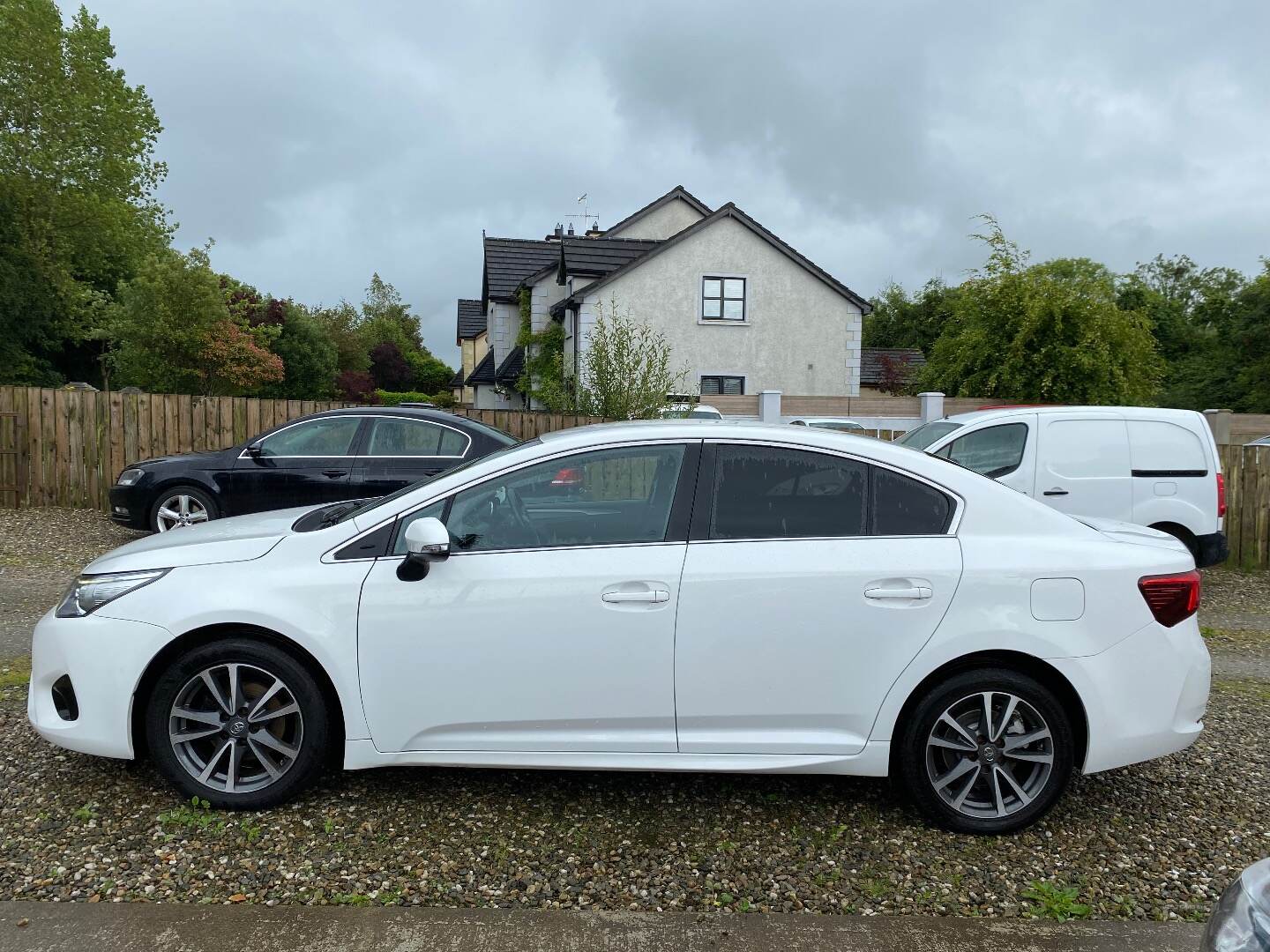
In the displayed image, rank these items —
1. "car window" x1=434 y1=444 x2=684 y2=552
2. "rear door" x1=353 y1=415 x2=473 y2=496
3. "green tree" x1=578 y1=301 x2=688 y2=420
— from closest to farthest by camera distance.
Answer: "car window" x1=434 y1=444 x2=684 y2=552 → "rear door" x1=353 y1=415 x2=473 y2=496 → "green tree" x1=578 y1=301 x2=688 y2=420

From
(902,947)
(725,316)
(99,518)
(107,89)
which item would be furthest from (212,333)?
(902,947)

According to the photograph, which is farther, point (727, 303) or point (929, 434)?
point (727, 303)

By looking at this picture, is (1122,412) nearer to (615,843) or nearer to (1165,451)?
(1165,451)

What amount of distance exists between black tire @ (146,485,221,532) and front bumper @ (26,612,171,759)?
649 cm

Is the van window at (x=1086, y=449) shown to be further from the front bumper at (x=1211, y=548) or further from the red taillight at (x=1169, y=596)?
the red taillight at (x=1169, y=596)

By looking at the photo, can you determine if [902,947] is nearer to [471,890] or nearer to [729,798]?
[729,798]

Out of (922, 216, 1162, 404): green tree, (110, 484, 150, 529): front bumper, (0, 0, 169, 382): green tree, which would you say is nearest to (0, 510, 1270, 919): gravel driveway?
(110, 484, 150, 529): front bumper

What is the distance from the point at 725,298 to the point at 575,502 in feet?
80.3

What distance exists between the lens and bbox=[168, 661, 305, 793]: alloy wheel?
366 cm

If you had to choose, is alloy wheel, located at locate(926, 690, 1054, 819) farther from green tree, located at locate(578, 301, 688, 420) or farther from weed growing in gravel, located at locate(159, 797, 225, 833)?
green tree, located at locate(578, 301, 688, 420)

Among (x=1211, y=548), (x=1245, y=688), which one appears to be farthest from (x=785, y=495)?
(x=1211, y=548)

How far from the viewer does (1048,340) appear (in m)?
22.7

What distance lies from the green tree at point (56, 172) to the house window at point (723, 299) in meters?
23.7

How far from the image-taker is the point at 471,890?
3.23 meters
